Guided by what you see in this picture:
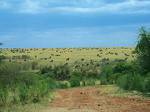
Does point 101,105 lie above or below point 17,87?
below

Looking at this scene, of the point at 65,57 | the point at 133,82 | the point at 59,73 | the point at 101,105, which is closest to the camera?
the point at 101,105

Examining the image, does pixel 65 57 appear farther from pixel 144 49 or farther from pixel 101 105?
pixel 101 105

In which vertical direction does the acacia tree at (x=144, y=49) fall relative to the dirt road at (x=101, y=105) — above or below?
above

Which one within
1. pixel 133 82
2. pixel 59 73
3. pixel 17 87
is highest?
pixel 17 87

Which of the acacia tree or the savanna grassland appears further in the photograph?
the savanna grassland

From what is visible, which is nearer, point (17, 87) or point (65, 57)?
point (17, 87)

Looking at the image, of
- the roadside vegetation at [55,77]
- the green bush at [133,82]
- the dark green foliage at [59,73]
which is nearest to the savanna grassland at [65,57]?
the dark green foliage at [59,73]

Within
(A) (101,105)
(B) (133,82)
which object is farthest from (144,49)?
(A) (101,105)

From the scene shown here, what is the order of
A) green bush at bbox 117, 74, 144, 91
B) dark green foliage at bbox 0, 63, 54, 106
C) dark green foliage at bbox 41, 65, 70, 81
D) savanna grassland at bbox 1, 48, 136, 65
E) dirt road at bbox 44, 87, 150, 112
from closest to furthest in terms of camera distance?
dirt road at bbox 44, 87, 150, 112
dark green foliage at bbox 0, 63, 54, 106
green bush at bbox 117, 74, 144, 91
dark green foliage at bbox 41, 65, 70, 81
savanna grassland at bbox 1, 48, 136, 65

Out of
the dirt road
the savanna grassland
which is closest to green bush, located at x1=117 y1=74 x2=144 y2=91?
the dirt road

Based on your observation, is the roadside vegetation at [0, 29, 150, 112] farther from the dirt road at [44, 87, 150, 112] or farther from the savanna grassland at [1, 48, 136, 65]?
the savanna grassland at [1, 48, 136, 65]

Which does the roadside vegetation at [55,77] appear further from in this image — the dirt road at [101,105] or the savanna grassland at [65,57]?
the savanna grassland at [65,57]

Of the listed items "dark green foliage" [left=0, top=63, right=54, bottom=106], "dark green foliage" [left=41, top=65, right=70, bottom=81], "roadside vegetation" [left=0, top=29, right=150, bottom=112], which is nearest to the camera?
"dark green foliage" [left=0, top=63, right=54, bottom=106]

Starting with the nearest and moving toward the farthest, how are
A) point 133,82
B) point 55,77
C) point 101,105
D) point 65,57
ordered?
point 101,105
point 133,82
point 55,77
point 65,57
